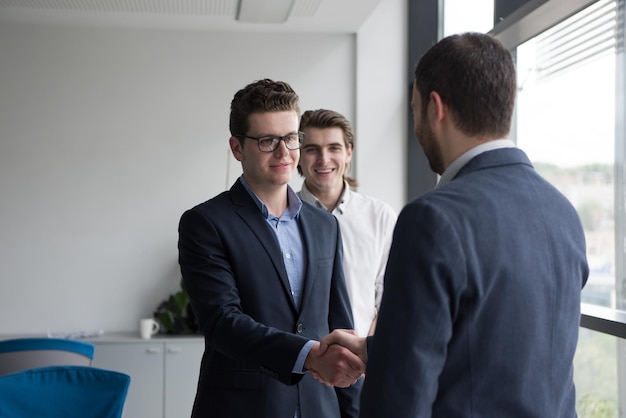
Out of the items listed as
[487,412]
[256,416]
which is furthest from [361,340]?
[487,412]

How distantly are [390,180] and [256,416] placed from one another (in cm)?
422

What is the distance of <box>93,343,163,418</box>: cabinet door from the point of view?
5.49m

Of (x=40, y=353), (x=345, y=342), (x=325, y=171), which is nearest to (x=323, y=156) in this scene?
(x=325, y=171)

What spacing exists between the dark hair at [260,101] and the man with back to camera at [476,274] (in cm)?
88

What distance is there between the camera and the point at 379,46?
6.14 meters

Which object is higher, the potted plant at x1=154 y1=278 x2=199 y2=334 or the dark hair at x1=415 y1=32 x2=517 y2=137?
the dark hair at x1=415 y1=32 x2=517 y2=137

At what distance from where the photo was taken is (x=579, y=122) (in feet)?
13.1

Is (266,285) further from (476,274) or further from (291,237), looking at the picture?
(476,274)

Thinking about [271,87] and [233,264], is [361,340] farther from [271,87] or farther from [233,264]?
[271,87]

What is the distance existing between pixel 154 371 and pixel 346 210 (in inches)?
102

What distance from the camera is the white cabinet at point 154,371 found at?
5488 mm

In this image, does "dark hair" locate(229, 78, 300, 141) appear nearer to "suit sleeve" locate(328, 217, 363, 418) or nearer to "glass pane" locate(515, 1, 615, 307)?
"suit sleeve" locate(328, 217, 363, 418)

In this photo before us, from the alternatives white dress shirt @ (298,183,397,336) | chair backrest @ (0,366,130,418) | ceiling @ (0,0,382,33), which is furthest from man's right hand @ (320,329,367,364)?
ceiling @ (0,0,382,33)

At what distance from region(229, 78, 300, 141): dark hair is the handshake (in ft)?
2.26
